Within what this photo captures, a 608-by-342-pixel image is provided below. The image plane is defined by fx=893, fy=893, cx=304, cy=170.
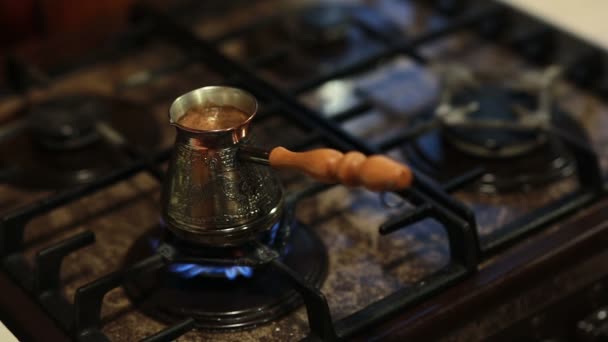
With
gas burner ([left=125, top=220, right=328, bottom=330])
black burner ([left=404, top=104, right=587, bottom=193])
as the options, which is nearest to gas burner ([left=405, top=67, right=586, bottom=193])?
black burner ([left=404, top=104, right=587, bottom=193])

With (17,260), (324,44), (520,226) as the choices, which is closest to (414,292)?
(520,226)

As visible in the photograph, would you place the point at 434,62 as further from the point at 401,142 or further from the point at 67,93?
the point at 67,93

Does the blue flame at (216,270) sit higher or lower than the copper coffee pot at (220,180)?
lower

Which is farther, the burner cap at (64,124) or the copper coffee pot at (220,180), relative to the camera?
the burner cap at (64,124)

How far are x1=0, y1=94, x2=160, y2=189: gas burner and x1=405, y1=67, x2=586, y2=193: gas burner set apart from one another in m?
0.31

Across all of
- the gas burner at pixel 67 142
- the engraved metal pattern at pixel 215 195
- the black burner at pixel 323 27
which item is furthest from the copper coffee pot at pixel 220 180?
the black burner at pixel 323 27

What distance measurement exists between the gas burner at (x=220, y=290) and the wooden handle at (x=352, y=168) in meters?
0.13

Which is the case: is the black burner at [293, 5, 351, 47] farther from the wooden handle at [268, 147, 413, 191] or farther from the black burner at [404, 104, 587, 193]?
the wooden handle at [268, 147, 413, 191]

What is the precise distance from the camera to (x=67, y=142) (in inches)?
37.2

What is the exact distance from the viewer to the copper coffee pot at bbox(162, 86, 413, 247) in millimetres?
677

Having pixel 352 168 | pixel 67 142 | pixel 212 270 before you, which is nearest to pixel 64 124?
pixel 67 142

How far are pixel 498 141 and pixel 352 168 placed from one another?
1.12 ft

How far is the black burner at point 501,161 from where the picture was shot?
35.1 inches

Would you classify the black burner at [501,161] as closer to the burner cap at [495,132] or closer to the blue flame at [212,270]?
the burner cap at [495,132]
